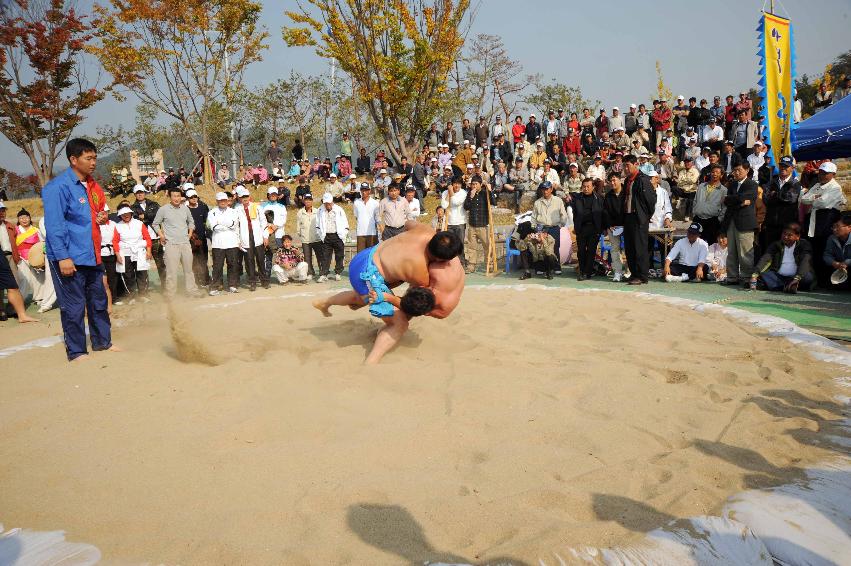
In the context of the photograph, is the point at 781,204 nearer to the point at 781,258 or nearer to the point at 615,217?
the point at 781,258

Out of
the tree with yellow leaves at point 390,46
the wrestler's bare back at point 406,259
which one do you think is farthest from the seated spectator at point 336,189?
the wrestler's bare back at point 406,259

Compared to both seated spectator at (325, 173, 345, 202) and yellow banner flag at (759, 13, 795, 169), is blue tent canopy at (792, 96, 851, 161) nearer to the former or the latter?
yellow banner flag at (759, 13, 795, 169)

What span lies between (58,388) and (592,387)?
129 inches

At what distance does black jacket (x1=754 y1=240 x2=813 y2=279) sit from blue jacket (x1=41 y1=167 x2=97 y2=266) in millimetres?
6844

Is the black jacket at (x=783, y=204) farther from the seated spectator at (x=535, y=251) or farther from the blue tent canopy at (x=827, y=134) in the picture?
the seated spectator at (x=535, y=251)

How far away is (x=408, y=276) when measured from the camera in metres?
3.89

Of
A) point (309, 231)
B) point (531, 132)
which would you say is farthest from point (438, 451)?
point (531, 132)

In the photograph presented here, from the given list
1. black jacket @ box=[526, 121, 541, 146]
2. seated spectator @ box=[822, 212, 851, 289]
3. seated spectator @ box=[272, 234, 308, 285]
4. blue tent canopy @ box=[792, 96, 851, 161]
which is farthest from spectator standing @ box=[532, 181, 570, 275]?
black jacket @ box=[526, 121, 541, 146]

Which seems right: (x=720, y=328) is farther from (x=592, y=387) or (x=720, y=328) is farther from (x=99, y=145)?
(x=99, y=145)

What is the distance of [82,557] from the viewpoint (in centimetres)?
193

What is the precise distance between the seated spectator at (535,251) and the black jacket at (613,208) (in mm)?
863

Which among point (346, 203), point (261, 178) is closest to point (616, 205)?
point (346, 203)

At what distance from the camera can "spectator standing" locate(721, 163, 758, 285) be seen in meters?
6.85

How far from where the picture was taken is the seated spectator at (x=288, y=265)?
29.5 feet
